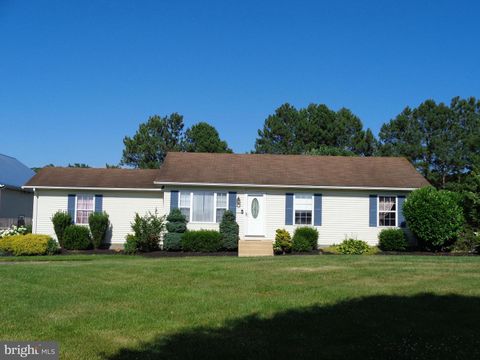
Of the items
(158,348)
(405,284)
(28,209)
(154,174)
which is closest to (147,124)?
(28,209)

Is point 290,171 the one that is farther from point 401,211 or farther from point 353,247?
point 401,211

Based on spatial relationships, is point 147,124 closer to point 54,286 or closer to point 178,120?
point 178,120

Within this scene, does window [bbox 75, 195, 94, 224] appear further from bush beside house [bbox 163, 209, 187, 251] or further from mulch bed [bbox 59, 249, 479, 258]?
bush beside house [bbox 163, 209, 187, 251]

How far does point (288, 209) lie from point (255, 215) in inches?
57.0

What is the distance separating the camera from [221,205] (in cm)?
2227

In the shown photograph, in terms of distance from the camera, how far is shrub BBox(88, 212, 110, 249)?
22.3 metres

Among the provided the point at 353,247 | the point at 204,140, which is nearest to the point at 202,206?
the point at 353,247

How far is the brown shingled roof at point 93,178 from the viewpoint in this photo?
917 inches

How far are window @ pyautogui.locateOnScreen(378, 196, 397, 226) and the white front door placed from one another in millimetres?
5142

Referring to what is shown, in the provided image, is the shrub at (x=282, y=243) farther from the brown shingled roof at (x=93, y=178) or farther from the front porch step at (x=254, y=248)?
the brown shingled roof at (x=93, y=178)

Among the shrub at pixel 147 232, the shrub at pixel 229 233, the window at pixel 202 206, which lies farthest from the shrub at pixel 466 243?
the shrub at pixel 147 232

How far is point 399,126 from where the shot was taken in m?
41.7

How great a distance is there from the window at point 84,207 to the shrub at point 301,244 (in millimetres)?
9300

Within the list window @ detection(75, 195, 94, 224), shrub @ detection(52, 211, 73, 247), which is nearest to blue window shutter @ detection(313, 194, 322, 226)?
window @ detection(75, 195, 94, 224)
